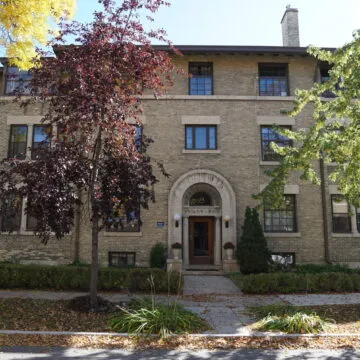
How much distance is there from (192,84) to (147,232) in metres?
7.29

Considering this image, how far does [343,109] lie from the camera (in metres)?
8.83

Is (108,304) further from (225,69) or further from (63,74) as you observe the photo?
(225,69)

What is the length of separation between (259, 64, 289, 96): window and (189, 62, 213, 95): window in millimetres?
2445

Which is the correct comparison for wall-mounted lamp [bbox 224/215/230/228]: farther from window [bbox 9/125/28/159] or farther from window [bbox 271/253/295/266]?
window [bbox 9/125/28/159]

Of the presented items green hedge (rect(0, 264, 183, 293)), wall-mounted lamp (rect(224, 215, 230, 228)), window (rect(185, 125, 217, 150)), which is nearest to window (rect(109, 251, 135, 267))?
wall-mounted lamp (rect(224, 215, 230, 228))

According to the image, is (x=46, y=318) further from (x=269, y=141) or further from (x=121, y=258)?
(x=269, y=141)

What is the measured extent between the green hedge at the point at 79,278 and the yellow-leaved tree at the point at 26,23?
641 centimetres

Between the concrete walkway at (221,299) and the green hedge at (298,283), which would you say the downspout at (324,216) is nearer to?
the green hedge at (298,283)

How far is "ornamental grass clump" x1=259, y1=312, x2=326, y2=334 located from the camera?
24.8 ft

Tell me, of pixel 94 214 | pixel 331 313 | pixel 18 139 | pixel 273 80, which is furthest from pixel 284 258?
pixel 18 139

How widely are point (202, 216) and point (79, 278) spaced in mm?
7005

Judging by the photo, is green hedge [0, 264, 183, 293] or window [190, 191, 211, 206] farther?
window [190, 191, 211, 206]

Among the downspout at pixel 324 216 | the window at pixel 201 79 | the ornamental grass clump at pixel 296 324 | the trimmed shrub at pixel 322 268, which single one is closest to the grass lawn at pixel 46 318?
the ornamental grass clump at pixel 296 324

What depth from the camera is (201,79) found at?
18016 mm
